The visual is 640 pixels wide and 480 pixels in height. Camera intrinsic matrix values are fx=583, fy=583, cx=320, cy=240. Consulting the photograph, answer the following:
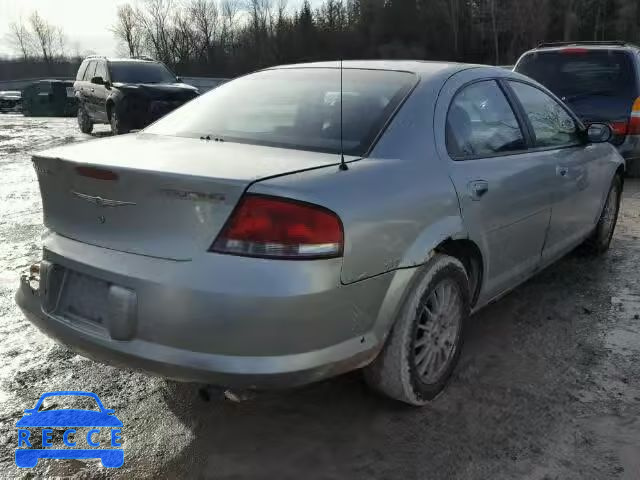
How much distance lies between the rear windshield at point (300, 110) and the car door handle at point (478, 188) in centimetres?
53

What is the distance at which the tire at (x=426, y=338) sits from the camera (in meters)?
2.45

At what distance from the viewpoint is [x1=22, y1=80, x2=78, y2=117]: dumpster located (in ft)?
74.6

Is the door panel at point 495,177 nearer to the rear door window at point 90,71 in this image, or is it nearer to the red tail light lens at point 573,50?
the red tail light lens at point 573,50

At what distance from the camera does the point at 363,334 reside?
222 centimetres

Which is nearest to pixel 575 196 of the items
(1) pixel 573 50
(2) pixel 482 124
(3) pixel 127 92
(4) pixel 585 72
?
(2) pixel 482 124

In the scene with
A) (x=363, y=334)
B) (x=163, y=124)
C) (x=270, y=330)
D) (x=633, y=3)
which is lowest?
(x=363, y=334)

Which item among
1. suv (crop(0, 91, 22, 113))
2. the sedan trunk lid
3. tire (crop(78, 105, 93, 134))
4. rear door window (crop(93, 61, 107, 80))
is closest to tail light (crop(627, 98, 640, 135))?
the sedan trunk lid

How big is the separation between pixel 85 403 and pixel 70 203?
978mm

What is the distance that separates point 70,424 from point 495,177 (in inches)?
91.0

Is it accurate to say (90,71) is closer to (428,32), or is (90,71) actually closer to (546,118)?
(546,118)

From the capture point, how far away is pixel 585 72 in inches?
293

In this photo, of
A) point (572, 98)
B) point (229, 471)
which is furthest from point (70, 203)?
point (572, 98)

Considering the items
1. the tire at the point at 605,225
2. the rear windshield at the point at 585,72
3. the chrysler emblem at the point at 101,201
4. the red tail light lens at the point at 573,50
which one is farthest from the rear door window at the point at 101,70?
the chrysler emblem at the point at 101,201

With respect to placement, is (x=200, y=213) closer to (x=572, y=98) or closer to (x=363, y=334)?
(x=363, y=334)
